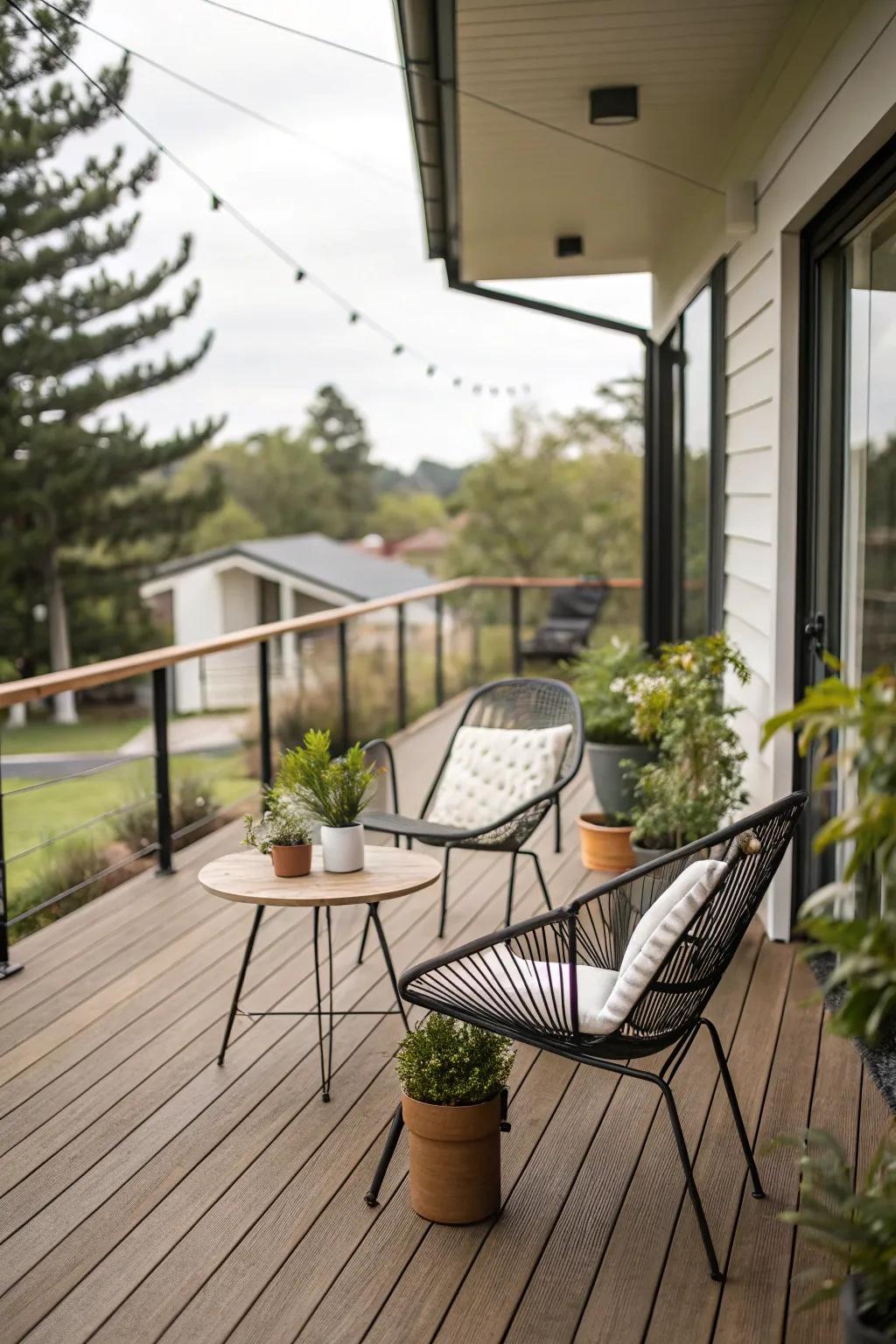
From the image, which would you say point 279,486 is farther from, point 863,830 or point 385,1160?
point 863,830

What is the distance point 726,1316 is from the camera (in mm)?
2160

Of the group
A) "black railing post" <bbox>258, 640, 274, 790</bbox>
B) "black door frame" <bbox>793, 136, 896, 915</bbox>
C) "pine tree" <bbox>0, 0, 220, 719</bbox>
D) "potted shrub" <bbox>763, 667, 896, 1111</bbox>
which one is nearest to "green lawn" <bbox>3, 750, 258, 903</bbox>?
"black railing post" <bbox>258, 640, 274, 790</bbox>

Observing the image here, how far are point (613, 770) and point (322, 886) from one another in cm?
287

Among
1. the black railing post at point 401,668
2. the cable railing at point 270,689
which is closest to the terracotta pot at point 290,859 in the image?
the cable railing at point 270,689

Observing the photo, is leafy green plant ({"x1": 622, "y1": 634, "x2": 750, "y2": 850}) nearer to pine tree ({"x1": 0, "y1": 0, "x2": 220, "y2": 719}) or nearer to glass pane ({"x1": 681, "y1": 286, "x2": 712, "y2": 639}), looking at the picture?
glass pane ({"x1": 681, "y1": 286, "x2": 712, "y2": 639})

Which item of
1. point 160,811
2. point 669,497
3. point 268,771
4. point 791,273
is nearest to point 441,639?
point 669,497

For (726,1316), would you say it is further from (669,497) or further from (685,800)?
(669,497)

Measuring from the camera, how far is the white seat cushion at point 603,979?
229 cm

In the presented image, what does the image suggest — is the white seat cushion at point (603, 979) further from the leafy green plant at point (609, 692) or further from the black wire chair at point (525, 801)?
the leafy green plant at point (609, 692)

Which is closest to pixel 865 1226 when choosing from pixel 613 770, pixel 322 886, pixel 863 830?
pixel 863 830

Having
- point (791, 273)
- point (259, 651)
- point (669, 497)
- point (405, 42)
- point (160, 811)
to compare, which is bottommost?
point (160, 811)

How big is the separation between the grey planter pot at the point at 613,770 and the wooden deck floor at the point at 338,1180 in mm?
1725

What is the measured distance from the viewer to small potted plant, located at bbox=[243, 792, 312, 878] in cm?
307

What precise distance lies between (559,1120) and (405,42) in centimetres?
282
